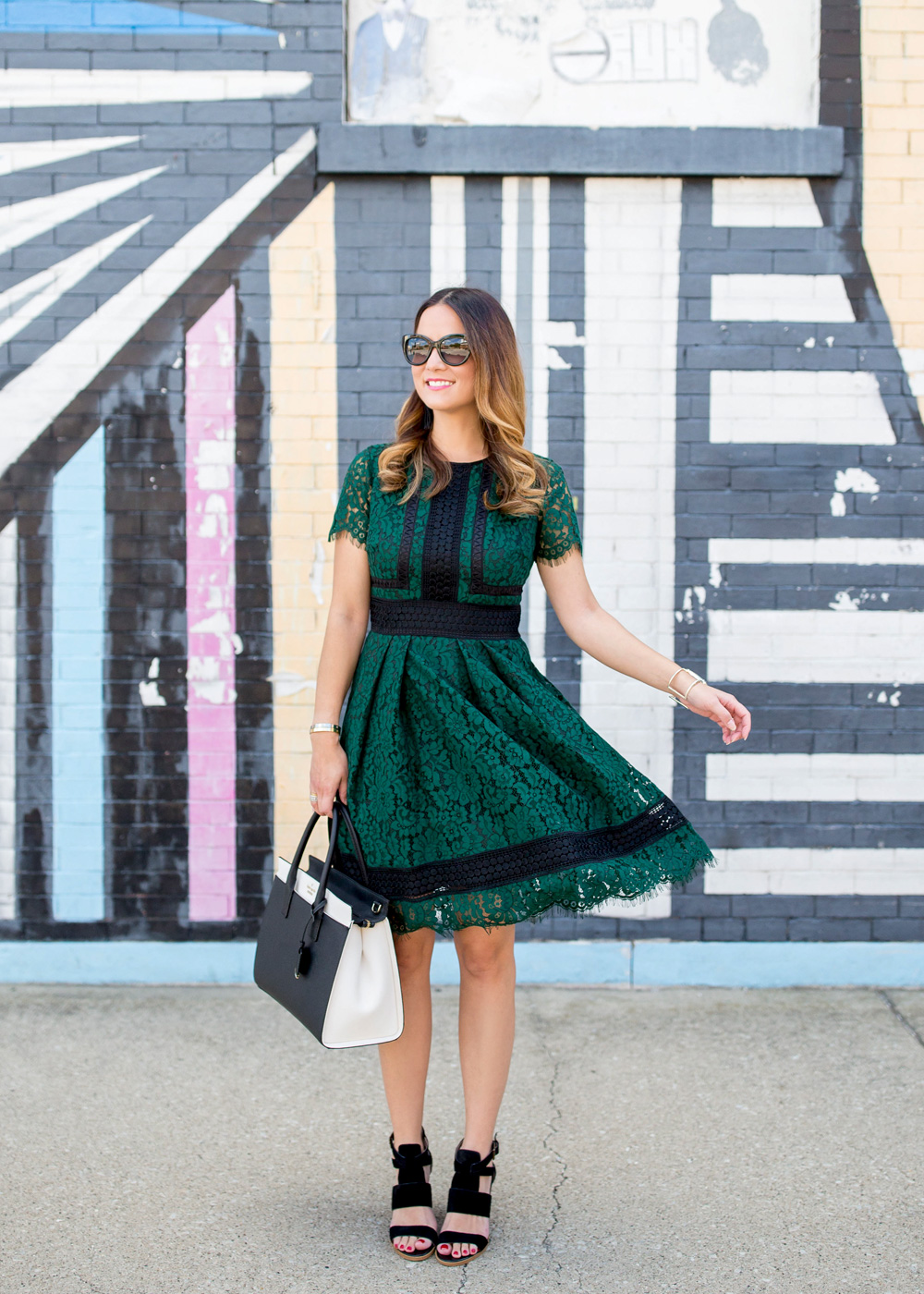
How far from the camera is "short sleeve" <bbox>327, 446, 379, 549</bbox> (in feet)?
8.02

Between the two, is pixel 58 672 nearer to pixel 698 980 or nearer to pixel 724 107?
pixel 698 980

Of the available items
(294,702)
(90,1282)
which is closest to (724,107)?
(294,702)

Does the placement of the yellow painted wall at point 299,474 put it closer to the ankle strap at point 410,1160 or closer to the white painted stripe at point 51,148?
the white painted stripe at point 51,148

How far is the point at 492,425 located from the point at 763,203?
2133 millimetres

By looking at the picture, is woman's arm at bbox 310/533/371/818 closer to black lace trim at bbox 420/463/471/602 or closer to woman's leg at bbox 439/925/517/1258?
black lace trim at bbox 420/463/471/602

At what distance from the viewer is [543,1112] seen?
120 inches

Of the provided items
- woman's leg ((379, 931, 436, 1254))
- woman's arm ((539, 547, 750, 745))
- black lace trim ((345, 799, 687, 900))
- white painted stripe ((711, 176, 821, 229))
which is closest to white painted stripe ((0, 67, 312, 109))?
white painted stripe ((711, 176, 821, 229))

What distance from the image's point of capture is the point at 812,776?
159 inches

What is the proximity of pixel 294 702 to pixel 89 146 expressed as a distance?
2069 mm

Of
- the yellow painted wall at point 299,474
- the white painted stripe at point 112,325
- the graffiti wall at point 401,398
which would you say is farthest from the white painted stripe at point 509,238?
the white painted stripe at point 112,325

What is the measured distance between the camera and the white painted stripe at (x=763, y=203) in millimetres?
3955

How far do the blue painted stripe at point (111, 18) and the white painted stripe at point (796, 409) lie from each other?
2037 millimetres

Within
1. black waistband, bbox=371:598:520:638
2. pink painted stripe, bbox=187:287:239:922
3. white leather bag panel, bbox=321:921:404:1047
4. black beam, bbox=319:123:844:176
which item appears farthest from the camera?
pink painted stripe, bbox=187:287:239:922

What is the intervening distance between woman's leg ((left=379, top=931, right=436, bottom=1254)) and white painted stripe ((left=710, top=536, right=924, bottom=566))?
6.96 feet
